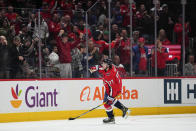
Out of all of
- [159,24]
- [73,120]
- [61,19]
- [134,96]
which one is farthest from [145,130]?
[159,24]

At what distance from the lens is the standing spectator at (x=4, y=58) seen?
9602 millimetres

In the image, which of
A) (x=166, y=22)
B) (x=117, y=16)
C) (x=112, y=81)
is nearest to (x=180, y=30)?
(x=166, y=22)

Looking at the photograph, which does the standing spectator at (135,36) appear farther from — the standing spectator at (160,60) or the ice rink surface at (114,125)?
the ice rink surface at (114,125)

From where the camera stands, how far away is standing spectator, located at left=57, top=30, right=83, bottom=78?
10.5 meters

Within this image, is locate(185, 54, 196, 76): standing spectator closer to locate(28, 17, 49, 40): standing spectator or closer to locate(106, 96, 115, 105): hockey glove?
locate(106, 96, 115, 105): hockey glove

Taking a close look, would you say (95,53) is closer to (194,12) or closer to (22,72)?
(22,72)

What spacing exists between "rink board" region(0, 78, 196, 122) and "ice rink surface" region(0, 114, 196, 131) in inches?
18.6

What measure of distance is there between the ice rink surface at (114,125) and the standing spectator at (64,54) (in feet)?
4.32

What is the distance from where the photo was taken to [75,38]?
427 inches

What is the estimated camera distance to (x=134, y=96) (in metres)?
11.3

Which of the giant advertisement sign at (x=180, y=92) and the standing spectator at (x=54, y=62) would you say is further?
the giant advertisement sign at (x=180, y=92)

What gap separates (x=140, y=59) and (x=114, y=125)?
283cm

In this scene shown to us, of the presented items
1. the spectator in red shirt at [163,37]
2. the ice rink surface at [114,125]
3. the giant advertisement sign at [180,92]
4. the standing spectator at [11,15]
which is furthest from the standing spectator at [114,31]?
the standing spectator at [11,15]

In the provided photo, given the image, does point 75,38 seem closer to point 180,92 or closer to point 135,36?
point 135,36
